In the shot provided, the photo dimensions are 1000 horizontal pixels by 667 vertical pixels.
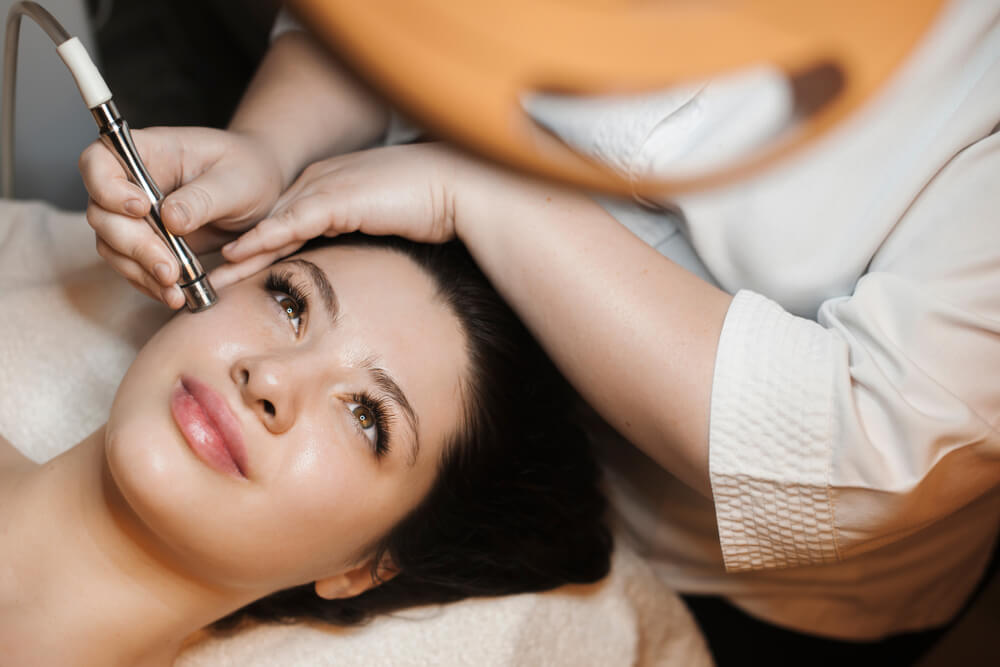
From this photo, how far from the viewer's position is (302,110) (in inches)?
38.0

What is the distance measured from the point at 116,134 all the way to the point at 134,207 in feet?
0.20

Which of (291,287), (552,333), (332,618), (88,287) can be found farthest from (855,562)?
(88,287)

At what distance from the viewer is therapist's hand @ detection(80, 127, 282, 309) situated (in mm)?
662

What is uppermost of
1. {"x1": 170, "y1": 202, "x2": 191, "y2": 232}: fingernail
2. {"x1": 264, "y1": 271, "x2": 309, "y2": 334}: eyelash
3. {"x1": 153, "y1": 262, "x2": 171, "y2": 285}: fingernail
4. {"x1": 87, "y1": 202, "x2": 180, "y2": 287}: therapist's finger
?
{"x1": 170, "y1": 202, "x2": 191, "y2": 232}: fingernail

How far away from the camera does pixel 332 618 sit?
0.96 meters

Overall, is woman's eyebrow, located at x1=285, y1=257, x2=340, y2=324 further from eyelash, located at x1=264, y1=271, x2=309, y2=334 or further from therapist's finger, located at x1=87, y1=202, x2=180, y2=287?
therapist's finger, located at x1=87, y1=202, x2=180, y2=287

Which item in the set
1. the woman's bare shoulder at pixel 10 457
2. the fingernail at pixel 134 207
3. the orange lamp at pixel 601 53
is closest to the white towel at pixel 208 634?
the woman's bare shoulder at pixel 10 457

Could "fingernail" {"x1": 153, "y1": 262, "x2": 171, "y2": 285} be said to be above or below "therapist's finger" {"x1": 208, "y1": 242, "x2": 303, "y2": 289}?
above

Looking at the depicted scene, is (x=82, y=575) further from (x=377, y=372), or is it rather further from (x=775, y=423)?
(x=775, y=423)

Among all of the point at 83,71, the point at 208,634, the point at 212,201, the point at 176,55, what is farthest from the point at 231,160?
the point at 176,55

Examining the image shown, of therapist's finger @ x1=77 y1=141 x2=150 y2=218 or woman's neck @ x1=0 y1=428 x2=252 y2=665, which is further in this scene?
woman's neck @ x1=0 y1=428 x2=252 y2=665

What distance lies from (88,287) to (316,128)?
1.34 ft

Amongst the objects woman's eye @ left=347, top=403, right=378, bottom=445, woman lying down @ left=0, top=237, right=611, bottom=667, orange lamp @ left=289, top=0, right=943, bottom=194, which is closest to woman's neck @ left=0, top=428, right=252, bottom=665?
woman lying down @ left=0, top=237, right=611, bottom=667

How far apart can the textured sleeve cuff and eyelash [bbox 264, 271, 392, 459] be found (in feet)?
1.03
